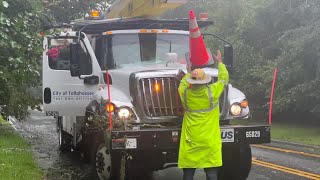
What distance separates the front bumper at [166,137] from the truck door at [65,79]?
2144 millimetres

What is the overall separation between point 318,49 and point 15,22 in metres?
11.4

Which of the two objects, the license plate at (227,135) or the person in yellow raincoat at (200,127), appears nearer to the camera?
the person in yellow raincoat at (200,127)

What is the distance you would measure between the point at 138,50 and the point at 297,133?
14649mm

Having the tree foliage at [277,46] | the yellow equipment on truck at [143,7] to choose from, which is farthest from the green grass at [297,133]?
the yellow equipment on truck at [143,7]

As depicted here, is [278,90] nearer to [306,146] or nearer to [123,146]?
[306,146]

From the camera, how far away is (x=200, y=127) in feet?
20.8

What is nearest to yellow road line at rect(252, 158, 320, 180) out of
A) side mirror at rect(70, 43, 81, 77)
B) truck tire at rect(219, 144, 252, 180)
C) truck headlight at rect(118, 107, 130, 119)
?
truck tire at rect(219, 144, 252, 180)

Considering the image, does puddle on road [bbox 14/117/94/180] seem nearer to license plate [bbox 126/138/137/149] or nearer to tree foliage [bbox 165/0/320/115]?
license plate [bbox 126/138/137/149]

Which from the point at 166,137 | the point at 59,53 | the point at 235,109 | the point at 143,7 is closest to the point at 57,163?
the point at 59,53

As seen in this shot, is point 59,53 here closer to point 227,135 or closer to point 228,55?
point 228,55

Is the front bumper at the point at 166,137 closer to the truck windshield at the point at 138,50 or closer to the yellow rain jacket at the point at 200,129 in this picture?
the yellow rain jacket at the point at 200,129

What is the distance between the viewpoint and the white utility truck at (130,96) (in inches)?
286

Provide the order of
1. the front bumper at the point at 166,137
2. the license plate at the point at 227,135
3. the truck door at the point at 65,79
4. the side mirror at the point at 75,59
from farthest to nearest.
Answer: the truck door at the point at 65,79 < the side mirror at the point at 75,59 < the license plate at the point at 227,135 < the front bumper at the point at 166,137

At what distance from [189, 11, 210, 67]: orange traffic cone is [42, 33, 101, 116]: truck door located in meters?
1.95
